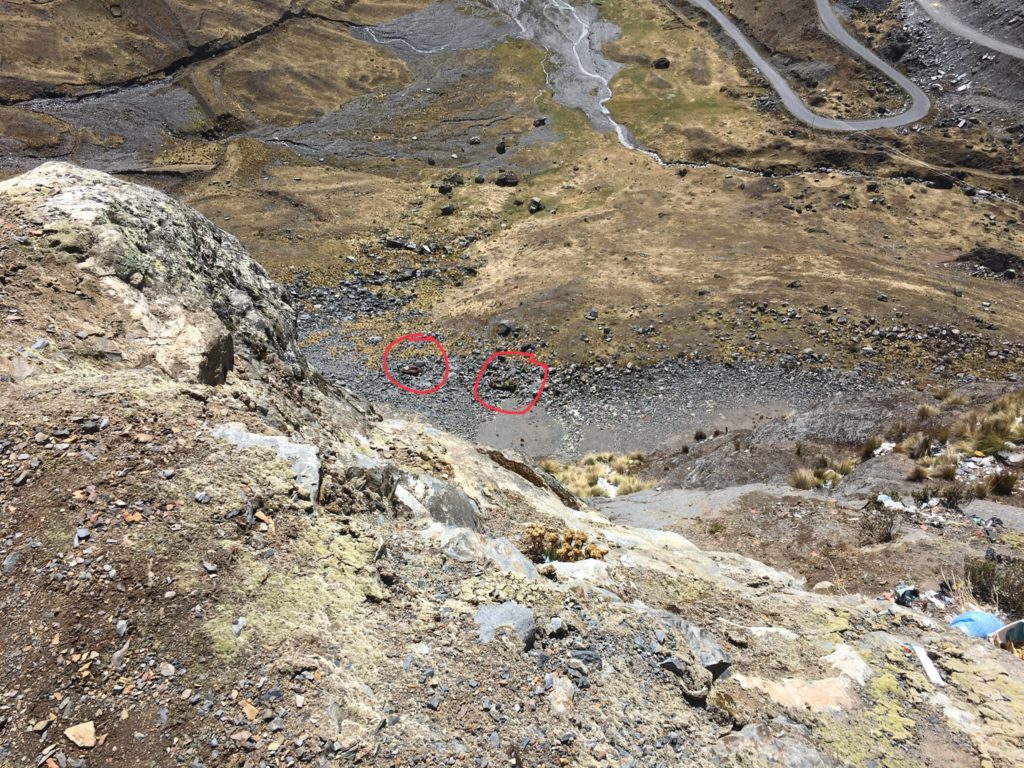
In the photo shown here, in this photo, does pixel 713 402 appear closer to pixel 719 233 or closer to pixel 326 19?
pixel 719 233

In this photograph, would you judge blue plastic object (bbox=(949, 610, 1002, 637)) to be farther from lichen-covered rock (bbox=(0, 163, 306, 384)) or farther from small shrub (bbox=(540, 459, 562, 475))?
small shrub (bbox=(540, 459, 562, 475))

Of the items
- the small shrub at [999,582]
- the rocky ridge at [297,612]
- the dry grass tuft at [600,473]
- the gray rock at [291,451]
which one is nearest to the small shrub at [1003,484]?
the small shrub at [999,582]

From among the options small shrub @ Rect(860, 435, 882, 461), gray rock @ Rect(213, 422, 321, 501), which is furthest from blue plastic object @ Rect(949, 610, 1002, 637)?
gray rock @ Rect(213, 422, 321, 501)

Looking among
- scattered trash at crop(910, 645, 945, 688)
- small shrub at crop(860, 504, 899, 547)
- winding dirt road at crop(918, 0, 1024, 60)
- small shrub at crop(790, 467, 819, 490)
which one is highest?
winding dirt road at crop(918, 0, 1024, 60)

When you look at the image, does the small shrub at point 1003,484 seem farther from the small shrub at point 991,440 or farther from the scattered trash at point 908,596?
the scattered trash at point 908,596

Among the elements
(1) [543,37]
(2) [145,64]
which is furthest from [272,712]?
(1) [543,37]

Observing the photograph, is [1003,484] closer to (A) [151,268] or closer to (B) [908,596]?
(B) [908,596]
